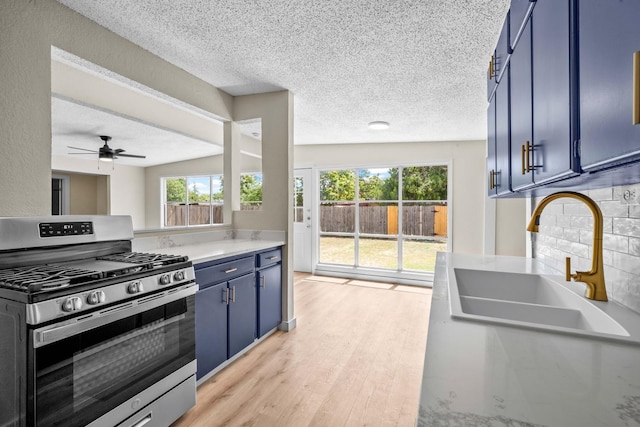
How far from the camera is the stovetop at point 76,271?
1202 mm

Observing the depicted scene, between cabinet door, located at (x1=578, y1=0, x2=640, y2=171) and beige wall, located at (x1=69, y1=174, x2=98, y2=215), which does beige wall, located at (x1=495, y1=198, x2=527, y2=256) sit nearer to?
cabinet door, located at (x1=578, y1=0, x2=640, y2=171)

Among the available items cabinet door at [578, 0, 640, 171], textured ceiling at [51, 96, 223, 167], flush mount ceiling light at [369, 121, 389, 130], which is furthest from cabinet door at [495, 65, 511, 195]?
textured ceiling at [51, 96, 223, 167]

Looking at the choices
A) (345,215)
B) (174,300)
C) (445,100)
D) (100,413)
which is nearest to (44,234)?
(174,300)

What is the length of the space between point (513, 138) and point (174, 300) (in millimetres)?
1813

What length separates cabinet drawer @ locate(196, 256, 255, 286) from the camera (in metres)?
2.12

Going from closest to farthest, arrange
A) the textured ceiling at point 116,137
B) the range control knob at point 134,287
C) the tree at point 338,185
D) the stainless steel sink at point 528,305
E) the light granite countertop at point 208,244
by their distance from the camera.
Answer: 1. the stainless steel sink at point 528,305
2. the range control knob at point 134,287
3. the light granite countertop at point 208,244
4. the textured ceiling at point 116,137
5. the tree at point 338,185

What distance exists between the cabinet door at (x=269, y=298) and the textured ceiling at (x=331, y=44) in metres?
1.69

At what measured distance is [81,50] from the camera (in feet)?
6.21

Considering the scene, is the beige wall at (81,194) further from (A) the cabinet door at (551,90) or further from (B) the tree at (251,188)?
(A) the cabinet door at (551,90)

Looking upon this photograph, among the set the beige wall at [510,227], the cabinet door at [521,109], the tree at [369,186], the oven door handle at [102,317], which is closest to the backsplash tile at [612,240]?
the cabinet door at [521,109]

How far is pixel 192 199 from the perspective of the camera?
5.95 meters

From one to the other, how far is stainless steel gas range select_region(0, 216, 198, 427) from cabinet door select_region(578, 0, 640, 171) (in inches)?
66.4

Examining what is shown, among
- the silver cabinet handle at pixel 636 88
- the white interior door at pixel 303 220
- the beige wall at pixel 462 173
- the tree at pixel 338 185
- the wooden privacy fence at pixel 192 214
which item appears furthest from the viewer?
the wooden privacy fence at pixel 192 214

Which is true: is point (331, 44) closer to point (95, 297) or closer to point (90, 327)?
point (95, 297)
